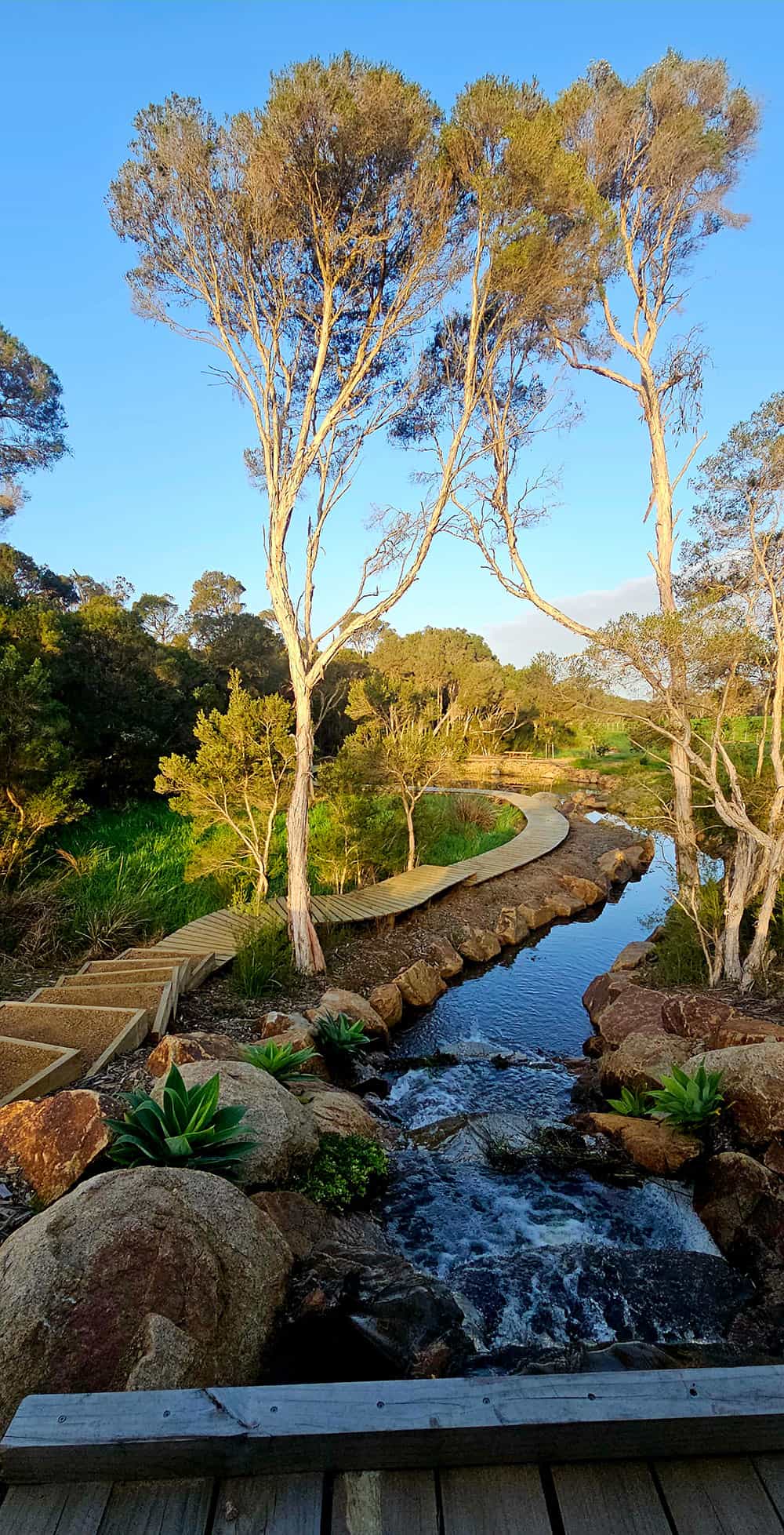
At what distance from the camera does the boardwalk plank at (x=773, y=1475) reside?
136cm

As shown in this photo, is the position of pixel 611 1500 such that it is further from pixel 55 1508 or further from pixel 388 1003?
pixel 388 1003

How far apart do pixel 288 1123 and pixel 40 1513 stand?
8.85 feet

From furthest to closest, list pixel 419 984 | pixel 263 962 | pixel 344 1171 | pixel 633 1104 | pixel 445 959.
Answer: pixel 445 959 < pixel 419 984 < pixel 263 962 < pixel 633 1104 < pixel 344 1171

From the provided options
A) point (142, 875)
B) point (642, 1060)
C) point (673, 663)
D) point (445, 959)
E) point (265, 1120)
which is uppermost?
point (673, 663)

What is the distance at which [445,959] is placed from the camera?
9508 mm

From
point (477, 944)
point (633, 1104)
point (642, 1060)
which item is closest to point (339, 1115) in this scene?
point (633, 1104)

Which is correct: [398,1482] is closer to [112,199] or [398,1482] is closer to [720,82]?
[112,199]

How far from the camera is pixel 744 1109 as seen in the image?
4.59 m

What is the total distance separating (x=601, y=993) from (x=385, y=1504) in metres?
7.24

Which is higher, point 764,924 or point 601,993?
point 764,924

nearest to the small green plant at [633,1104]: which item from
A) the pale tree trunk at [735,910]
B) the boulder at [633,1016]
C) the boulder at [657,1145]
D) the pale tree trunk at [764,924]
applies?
the boulder at [657,1145]

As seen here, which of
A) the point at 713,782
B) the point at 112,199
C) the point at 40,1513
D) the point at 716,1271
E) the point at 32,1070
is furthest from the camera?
the point at 112,199

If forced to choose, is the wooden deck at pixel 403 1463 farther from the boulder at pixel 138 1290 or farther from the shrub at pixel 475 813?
the shrub at pixel 475 813

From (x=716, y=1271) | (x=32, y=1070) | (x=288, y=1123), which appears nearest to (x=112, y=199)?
(x=32, y=1070)
